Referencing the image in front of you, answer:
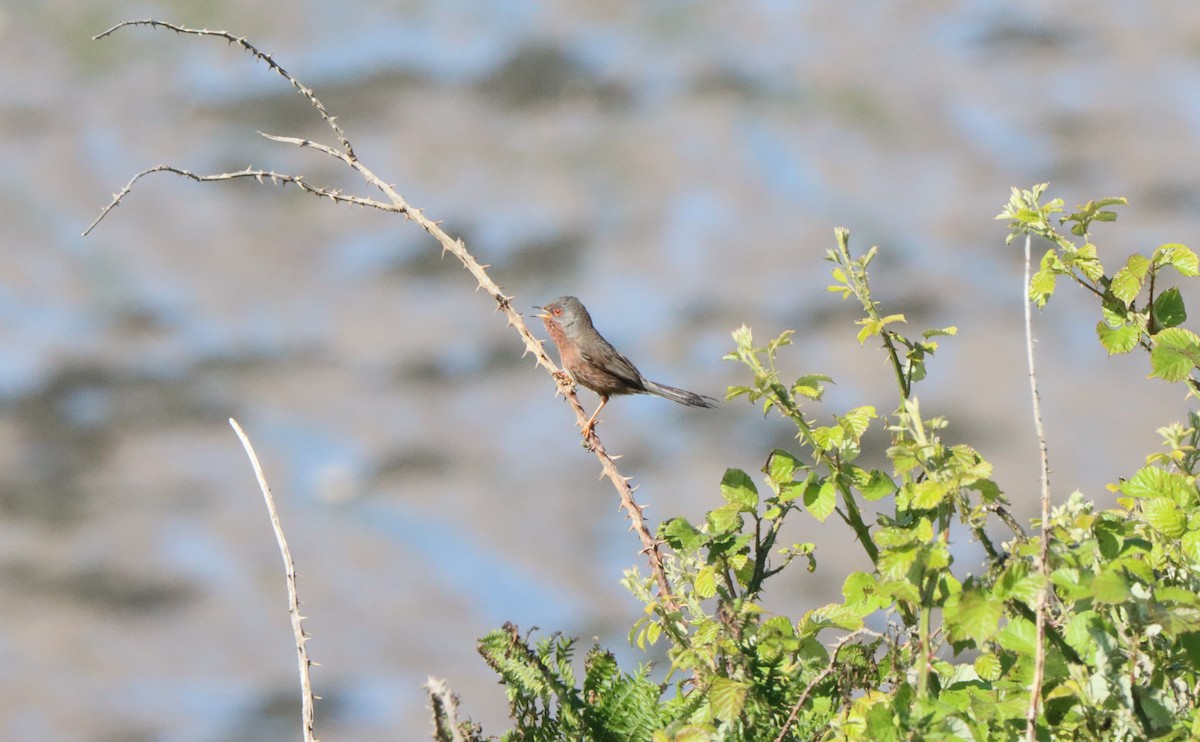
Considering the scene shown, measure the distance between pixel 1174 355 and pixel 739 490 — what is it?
72cm

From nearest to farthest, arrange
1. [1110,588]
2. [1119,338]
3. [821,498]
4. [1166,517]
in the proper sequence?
1. [1110,588]
2. [1166,517]
3. [821,498]
4. [1119,338]

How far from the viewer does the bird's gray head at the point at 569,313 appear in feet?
22.3

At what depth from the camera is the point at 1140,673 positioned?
1.86 metres

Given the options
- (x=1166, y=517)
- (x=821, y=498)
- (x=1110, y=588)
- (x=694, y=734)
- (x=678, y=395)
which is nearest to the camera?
(x=1110, y=588)

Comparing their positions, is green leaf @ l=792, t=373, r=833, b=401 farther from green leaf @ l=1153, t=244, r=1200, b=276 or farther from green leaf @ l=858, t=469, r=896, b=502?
green leaf @ l=1153, t=244, r=1200, b=276

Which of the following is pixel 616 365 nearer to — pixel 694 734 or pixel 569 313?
pixel 569 313

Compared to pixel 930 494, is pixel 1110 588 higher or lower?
lower

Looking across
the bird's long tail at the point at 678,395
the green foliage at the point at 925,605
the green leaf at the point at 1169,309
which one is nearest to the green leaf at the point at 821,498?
the green foliage at the point at 925,605

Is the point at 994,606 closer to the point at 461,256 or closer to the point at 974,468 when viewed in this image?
the point at 974,468

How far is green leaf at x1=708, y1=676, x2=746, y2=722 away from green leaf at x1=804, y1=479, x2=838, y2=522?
1.03 feet

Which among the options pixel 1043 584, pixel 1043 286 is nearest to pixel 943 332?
pixel 1043 286

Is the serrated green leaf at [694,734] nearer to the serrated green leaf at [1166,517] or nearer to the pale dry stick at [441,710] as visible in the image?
the pale dry stick at [441,710]

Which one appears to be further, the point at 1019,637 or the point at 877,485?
the point at 877,485

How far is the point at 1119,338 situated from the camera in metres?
2.06
